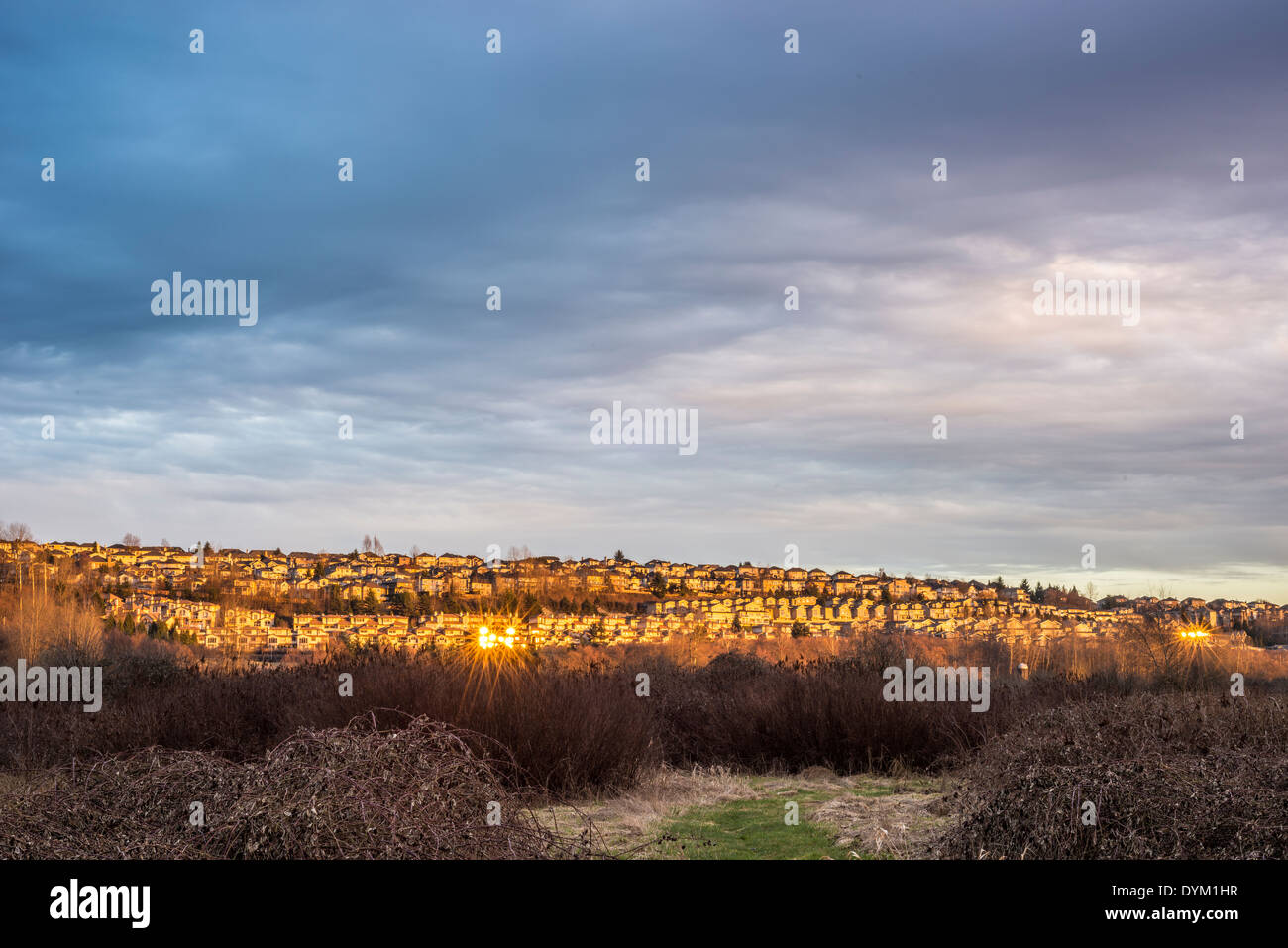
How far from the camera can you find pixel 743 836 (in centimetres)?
1080

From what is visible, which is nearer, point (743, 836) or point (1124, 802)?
point (1124, 802)

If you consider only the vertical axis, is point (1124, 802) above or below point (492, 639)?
below

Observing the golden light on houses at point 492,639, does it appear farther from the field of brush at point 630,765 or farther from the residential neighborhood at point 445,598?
the residential neighborhood at point 445,598

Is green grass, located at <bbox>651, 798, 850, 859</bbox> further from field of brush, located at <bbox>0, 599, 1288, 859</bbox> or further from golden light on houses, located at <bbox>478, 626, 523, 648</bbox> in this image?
golden light on houses, located at <bbox>478, 626, 523, 648</bbox>

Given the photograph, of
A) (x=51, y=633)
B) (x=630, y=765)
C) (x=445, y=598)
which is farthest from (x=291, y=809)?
(x=445, y=598)

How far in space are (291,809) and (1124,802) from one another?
5723 mm

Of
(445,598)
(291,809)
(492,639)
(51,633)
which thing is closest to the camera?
(291,809)

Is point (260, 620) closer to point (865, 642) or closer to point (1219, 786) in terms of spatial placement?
point (865, 642)

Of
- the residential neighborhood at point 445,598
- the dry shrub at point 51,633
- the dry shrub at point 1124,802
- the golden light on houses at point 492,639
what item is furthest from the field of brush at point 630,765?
the residential neighborhood at point 445,598

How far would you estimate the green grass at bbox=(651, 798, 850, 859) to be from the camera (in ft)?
31.6

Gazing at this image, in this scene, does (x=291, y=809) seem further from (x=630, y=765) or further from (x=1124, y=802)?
(x=630, y=765)

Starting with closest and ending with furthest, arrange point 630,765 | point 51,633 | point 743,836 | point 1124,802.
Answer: point 1124,802 < point 743,836 < point 630,765 < point 51,633
